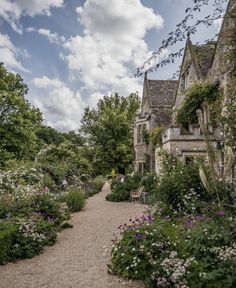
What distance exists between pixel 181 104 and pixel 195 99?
2058mm

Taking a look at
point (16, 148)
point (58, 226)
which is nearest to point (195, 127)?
point (58, 226)

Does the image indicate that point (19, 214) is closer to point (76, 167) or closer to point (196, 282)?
point (196, 282)

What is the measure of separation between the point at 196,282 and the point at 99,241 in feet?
14.1

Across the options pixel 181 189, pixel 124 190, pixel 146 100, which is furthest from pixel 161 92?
pixel 181 189

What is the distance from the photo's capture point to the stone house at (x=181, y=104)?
978cm

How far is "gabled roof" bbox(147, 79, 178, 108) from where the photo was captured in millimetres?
Result: 25953

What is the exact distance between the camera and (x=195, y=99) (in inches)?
653

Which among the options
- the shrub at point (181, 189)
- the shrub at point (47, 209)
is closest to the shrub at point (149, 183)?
the shrub at point (181, 189)

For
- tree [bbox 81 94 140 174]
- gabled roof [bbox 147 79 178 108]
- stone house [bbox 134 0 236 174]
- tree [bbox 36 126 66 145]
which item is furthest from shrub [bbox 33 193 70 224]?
tree [bbox 36 126 66 145]

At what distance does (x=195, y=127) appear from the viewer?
52.1ft

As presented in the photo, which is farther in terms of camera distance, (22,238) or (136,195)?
(136,195)

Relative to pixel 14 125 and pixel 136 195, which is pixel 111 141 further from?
pixel 136 195

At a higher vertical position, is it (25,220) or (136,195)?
(136,195)

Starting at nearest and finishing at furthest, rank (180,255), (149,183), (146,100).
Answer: (180,255) < (149,183) < (146,100)
